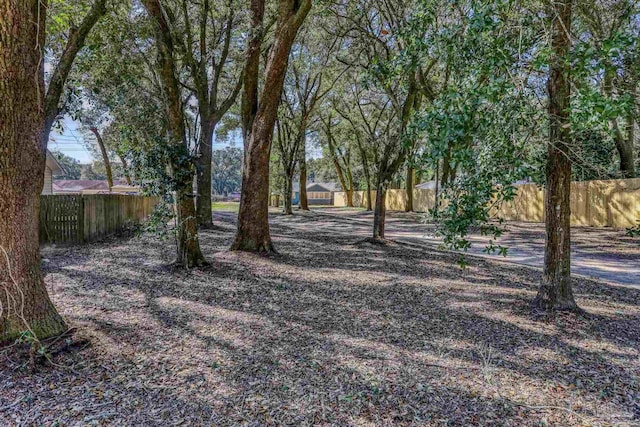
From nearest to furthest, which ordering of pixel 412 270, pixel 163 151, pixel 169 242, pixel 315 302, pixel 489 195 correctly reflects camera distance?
pixel 489 195
pixel 315 302
pixel 163 151
pixel 412 270
pixel 169 242

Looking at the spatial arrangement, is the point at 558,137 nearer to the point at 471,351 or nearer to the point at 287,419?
the point at 471,351

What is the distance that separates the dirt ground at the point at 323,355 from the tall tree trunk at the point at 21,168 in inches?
13.1

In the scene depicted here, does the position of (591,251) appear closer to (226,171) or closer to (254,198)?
(254,198)

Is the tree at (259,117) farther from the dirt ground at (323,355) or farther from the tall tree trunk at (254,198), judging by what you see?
the dirt ground at (323,355)

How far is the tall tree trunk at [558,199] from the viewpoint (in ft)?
14.0

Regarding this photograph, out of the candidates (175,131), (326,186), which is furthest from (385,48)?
(326,186)

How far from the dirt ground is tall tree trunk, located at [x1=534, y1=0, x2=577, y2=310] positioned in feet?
1.18

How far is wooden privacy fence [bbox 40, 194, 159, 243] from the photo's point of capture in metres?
8.79

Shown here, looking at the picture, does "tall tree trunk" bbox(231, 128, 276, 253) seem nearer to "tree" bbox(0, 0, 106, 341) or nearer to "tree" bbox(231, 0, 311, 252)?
"tree" bbox(231, 0, 311, 252)

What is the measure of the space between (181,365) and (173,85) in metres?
4.27

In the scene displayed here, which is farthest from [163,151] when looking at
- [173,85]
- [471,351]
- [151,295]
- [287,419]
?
[471,351]

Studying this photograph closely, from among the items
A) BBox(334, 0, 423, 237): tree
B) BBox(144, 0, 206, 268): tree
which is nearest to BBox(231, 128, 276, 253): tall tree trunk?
BBox(144, 0, 206, 268): tree

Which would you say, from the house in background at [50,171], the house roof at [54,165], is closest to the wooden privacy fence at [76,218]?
the house in background at [50,171]

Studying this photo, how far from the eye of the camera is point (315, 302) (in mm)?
4969
